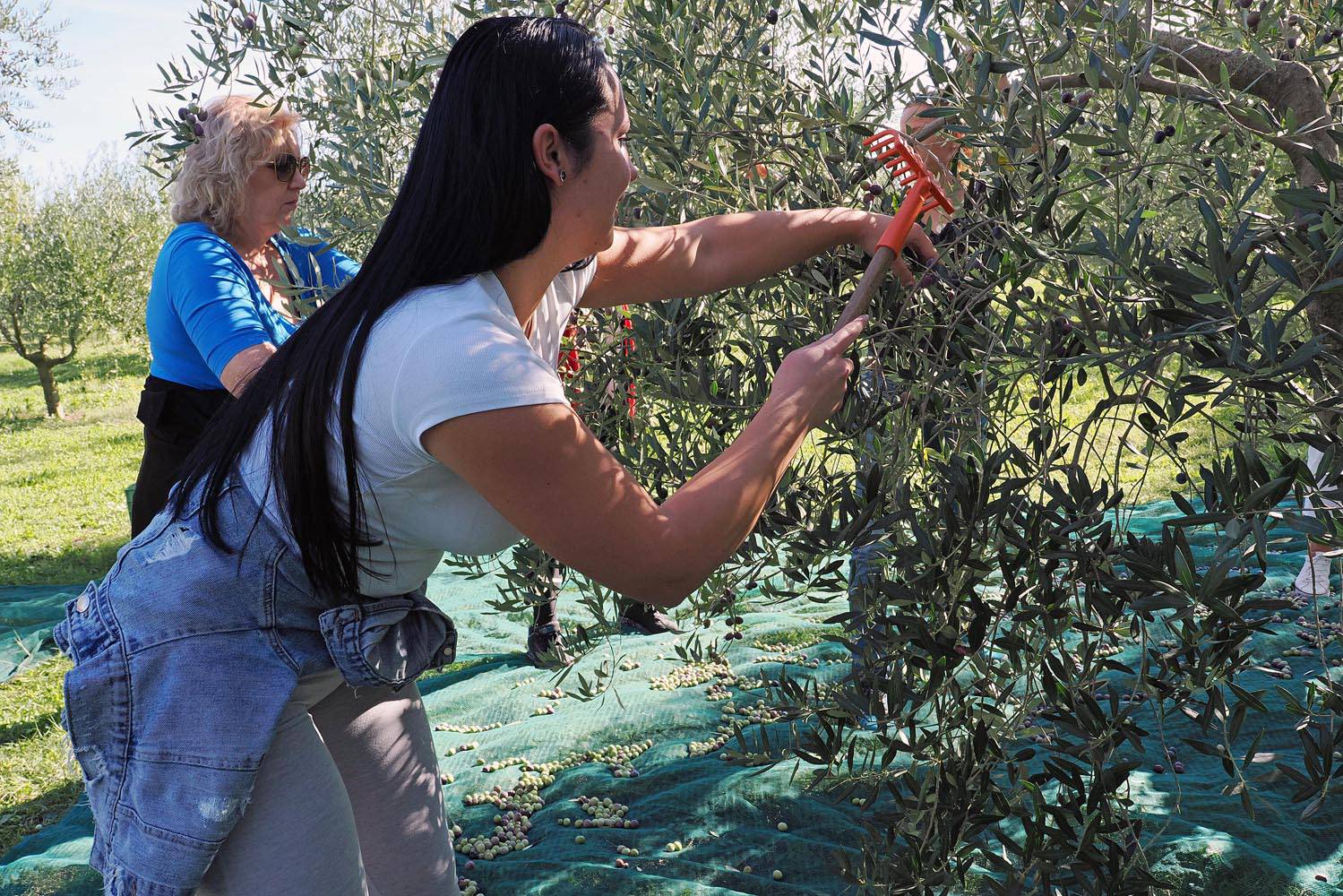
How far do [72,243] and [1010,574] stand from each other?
60.0 ft

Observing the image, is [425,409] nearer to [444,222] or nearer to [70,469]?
[444,222]

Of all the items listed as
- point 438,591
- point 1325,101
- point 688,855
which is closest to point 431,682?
point 438,591

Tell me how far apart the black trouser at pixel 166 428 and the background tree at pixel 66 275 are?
14756 millimetres

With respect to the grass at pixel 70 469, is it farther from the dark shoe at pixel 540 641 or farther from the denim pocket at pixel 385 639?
the denim pocket at pixel 385 639

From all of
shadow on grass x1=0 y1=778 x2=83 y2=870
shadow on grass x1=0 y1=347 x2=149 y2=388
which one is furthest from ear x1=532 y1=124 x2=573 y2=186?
shadow on grass x1=0 y1=347 x2=149 y2=388

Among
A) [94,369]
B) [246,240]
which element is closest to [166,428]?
[246,240]

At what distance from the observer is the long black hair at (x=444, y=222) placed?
1.63 metres

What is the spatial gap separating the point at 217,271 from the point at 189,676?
1.68 m

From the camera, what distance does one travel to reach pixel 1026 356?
1939 millimetres

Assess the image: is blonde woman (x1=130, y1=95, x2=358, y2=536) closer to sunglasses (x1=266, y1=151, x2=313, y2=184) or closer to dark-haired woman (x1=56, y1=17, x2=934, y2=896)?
sunglasses (x1=266, y1=151, x2=313, y2=184)

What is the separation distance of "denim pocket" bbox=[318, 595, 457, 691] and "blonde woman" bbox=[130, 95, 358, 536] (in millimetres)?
1326

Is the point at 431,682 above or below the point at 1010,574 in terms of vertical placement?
below

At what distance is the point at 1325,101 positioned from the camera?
6.81 ft

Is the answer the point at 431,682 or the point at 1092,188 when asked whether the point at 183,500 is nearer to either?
the point at 1092,188
